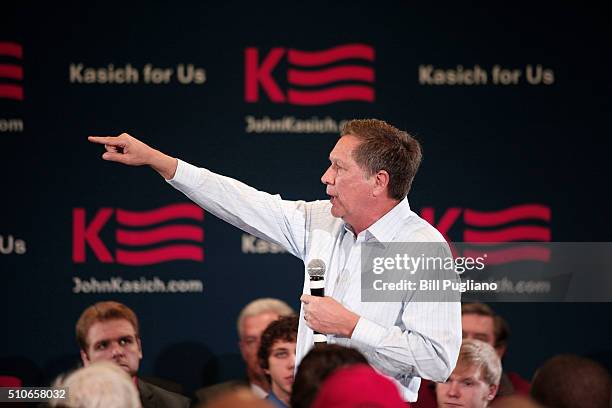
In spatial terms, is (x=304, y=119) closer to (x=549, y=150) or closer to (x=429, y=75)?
(x=429, y=75)

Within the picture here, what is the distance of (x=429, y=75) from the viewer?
596cm

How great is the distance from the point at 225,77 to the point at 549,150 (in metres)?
1.89

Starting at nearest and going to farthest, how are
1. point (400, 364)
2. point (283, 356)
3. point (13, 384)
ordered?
point (400, 364), point (283, 356), point (13, 384)

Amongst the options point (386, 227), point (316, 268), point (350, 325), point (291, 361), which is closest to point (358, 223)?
point (386, 227)

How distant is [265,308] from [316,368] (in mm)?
3013

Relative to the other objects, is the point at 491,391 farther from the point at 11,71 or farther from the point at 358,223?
the point at 11,71

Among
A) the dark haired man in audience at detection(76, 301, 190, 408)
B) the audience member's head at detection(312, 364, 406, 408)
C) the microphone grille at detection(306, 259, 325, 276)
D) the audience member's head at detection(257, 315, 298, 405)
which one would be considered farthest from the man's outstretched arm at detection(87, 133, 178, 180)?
the dark haired man in audience at detection(76, 301, 190, 408)

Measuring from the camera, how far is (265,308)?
558 cm

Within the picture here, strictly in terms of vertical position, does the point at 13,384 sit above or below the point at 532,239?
below

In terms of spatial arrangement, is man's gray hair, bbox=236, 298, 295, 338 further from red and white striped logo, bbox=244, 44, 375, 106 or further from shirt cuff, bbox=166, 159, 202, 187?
shirt cuff, bbox=166, 159, 202, 187

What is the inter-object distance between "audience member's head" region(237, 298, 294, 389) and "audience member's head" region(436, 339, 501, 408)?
1.27m

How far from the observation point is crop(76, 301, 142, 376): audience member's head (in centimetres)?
504

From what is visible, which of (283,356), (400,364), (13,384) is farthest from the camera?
(13,384)

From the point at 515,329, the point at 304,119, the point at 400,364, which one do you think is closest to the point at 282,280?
the point at 304,119
